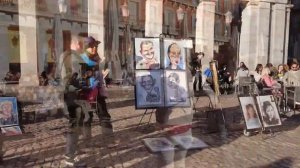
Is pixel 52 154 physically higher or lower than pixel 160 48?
lower

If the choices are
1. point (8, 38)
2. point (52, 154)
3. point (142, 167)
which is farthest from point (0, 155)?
point (8, 38)

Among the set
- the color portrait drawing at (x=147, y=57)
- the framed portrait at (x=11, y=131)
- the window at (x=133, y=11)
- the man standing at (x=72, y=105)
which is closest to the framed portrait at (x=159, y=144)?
the man standing at (x=72, y=105)

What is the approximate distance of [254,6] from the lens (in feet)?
62.4

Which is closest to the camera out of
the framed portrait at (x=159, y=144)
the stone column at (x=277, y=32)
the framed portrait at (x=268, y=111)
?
the framed portrait at (x=159, y=144)

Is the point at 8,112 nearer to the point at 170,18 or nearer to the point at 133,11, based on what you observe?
the point at 170,18

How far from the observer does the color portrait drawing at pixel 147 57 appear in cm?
796

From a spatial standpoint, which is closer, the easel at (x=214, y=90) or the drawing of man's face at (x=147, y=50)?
the drawing of man's face at (x=147, y=50)

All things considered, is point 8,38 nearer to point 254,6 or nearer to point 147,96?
point 147,96

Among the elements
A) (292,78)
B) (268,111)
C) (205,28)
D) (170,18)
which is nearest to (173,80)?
(268,111)

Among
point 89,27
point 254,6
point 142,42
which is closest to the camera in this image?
point 142,42

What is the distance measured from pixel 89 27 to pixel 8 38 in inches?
126

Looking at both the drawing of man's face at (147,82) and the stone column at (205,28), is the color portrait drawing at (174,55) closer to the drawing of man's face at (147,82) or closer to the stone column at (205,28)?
the drawing of man's face at (147,82)

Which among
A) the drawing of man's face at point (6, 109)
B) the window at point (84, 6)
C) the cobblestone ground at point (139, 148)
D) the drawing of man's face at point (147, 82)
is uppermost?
the window at point (84, 6)

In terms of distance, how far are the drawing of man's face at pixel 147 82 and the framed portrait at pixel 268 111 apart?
2.16 m
